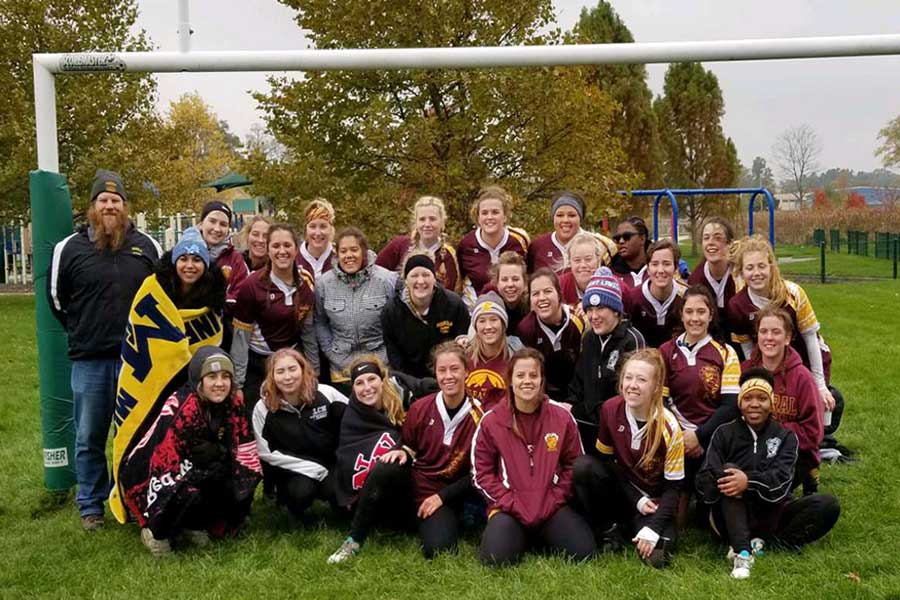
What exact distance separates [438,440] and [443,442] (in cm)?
3

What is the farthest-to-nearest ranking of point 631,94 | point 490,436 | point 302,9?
point 631,94
point 302,9
point 490,436

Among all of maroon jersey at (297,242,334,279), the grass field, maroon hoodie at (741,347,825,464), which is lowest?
the grass field

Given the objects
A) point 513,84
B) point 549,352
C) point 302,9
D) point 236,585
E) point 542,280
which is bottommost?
point 236,585

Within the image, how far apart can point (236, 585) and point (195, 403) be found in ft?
3.40

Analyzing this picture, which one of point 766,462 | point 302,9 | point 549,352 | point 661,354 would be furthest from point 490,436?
point 302,9

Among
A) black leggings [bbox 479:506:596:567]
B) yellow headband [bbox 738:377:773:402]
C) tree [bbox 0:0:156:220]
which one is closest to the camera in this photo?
black leggings [bbox 479:506:596:567]

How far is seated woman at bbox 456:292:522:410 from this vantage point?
5.06m

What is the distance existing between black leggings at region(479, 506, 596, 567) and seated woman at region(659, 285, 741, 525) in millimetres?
673

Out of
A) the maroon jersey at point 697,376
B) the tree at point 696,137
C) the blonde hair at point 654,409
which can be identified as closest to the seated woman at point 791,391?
the maroon jersey at point 697,376

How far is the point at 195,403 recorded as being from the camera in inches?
194

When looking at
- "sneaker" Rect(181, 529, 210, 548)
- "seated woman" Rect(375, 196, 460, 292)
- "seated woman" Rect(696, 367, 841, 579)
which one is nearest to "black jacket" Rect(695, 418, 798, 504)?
"seated woman" Rect(696, 367, 841, 579)

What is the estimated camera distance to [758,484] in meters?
4.54

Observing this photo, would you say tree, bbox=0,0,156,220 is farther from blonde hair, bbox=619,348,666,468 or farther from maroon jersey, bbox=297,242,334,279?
blonde hair, bbox=619,348,666,468

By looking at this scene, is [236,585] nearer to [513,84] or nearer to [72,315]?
[72,315]
